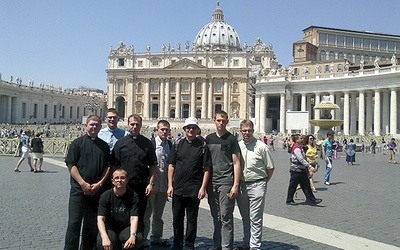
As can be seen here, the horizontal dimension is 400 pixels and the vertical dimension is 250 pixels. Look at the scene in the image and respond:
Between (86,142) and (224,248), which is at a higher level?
(86,142)

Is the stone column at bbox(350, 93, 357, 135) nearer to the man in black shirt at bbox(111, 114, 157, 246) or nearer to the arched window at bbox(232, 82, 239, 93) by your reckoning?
the arched window at bbox(232, 82, 239, 93)

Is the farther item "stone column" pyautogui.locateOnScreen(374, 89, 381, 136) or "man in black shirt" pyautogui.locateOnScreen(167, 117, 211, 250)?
"stone column" pyautogui.locateOnScreen(374, 89, 381, 136)

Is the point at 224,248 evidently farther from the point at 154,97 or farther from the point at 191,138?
the point at 154,97

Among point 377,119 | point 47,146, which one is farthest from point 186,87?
point 47,146

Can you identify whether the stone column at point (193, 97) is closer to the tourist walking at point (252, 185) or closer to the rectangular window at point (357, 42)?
the rectangular window at point (357, 42)

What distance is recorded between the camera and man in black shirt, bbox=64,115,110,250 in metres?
4.66

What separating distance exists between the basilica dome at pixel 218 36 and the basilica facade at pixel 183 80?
82.2 feet

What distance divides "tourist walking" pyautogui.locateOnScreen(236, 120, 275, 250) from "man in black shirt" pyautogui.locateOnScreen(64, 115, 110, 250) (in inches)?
76.3

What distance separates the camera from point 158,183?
577cm

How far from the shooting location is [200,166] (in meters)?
5.21

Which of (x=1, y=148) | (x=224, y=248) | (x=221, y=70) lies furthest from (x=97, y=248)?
(x=221, y=70)

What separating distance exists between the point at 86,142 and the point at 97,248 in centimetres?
128

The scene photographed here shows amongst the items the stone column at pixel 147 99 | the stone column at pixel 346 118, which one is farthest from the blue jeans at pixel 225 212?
the stone column at pixel 147 99

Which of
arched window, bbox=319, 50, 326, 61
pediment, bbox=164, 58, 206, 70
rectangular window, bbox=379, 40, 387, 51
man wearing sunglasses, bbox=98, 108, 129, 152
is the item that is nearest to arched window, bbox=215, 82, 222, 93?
pediment, bbox=164, 58, 206, 70
